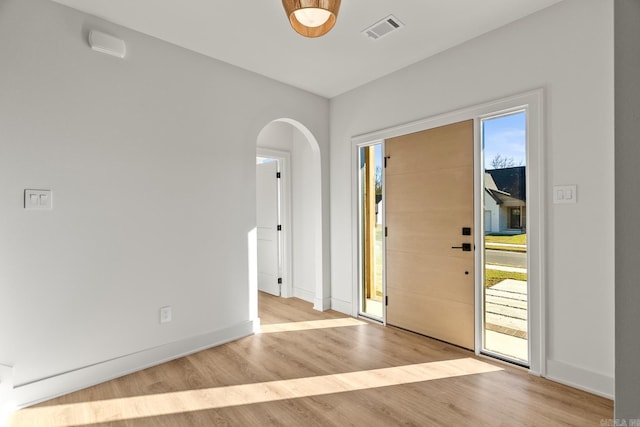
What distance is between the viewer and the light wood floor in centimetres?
191

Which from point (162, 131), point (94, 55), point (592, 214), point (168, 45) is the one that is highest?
point (168, 45)

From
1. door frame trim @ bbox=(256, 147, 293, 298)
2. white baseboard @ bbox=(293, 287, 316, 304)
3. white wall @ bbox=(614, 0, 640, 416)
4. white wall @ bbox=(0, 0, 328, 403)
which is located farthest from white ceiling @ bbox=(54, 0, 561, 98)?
white baseboard @ bbox=(293, 287, 316, 304)

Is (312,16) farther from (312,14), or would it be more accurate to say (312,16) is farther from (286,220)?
(286,220)

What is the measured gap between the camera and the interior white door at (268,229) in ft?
15.4

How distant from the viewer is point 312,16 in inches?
67.3

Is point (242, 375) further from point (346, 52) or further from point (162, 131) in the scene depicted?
point (346, 52)

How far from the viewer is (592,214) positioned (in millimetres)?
2107

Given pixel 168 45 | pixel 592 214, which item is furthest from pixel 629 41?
pixel 168 45

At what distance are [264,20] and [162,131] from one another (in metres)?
1.21

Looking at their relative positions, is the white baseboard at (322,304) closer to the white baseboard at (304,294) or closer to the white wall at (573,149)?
the white baseboard at (304,294)

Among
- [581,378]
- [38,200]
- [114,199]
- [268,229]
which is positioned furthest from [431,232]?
[38,200]

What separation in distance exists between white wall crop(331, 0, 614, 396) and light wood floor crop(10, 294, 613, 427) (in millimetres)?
382

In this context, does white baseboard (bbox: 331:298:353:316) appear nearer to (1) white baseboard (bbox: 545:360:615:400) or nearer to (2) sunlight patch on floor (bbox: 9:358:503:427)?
(2) sunlight patch on floor (bbox: 9:358:503:427)

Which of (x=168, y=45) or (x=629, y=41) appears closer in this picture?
(x=629, y=41)
